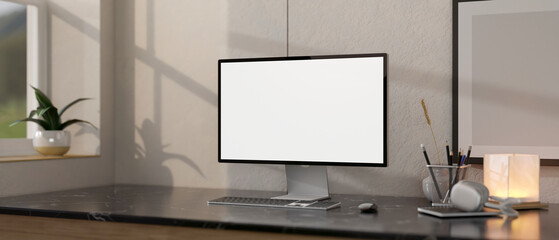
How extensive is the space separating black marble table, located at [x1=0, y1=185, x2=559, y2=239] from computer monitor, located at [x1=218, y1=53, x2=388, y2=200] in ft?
0.56

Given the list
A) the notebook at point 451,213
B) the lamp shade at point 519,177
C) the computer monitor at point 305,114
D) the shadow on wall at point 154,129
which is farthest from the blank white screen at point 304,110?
the shadow on wall at point 154,129

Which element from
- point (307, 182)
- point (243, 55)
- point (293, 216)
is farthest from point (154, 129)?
point (293, 216)

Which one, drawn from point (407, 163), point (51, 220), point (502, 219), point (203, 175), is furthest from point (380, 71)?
point (51, 220)

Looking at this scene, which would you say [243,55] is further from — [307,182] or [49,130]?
[49,130]

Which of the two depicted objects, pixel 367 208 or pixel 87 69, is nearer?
pixel 367 208

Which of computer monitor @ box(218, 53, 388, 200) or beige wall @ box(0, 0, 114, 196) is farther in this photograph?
beige wall @ box(0, 0, 114, 196)

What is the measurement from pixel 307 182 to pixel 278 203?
0.22 m

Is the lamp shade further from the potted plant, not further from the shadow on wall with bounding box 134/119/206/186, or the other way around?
the potted plant

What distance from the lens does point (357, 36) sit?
242cm

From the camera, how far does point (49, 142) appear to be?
257 centimetres

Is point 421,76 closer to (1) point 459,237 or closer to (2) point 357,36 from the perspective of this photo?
(2) point 357,36

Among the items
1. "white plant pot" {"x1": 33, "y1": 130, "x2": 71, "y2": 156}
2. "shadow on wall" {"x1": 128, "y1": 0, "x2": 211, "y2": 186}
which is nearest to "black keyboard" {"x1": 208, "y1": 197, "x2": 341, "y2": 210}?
"shadow on wall" {"x1": 128, "y1": 0, "x2": 211, "y2": 186}

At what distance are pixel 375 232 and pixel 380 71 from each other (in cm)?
68

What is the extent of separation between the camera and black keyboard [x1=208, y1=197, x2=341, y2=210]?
1952mm
